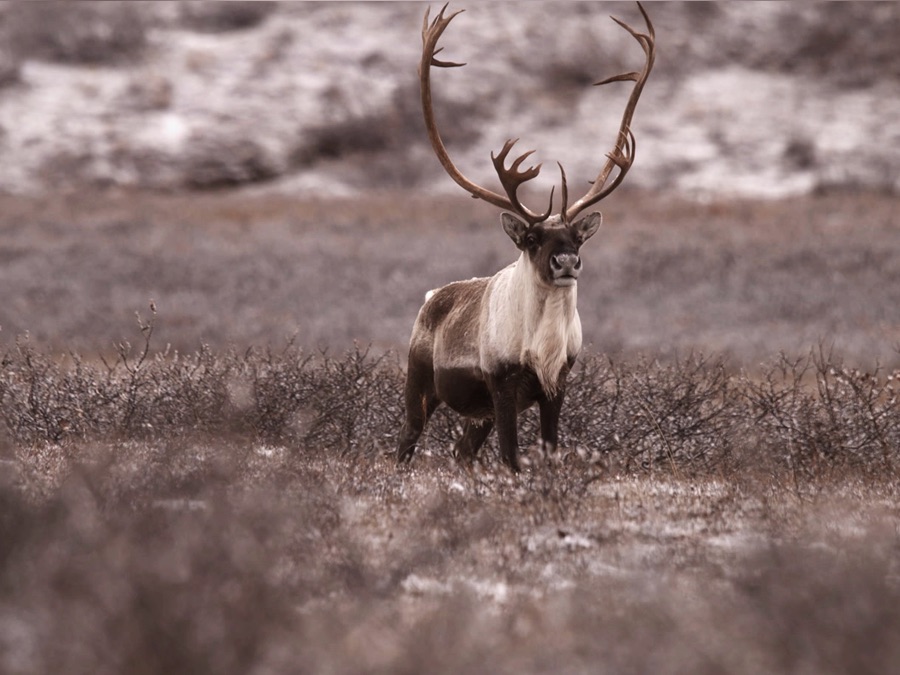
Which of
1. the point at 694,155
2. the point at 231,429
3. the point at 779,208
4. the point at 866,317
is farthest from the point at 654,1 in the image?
the point at 231,429

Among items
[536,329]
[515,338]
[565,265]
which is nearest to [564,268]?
[565,265]

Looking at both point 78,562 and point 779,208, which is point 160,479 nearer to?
point 78,562

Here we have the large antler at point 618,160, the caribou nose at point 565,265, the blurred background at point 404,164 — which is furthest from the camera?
the blurred background at point 404,164

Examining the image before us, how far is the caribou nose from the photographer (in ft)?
22.2

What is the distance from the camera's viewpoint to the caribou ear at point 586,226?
7191 mm

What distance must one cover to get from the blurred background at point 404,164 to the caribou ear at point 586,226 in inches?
312

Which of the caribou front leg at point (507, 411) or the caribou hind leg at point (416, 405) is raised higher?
the caribou front leg at point (507, 411)

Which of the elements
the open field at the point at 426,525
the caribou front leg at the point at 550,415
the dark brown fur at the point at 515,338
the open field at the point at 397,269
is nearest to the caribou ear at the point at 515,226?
the dark brown fur at the point at 515,338

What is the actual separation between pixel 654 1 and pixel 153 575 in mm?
30760

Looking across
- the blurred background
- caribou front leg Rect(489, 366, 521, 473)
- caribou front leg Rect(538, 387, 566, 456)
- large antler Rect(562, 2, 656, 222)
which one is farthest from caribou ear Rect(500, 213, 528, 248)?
the blurred background

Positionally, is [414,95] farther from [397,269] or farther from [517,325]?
[517,325]

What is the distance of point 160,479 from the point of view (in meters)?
5.46

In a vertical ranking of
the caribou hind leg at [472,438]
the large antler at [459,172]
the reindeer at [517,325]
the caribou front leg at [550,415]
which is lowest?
the caribou hind leg at [472,438]

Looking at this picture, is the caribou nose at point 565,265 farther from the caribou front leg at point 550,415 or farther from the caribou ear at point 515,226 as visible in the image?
the caribou front leg at point 550,415
